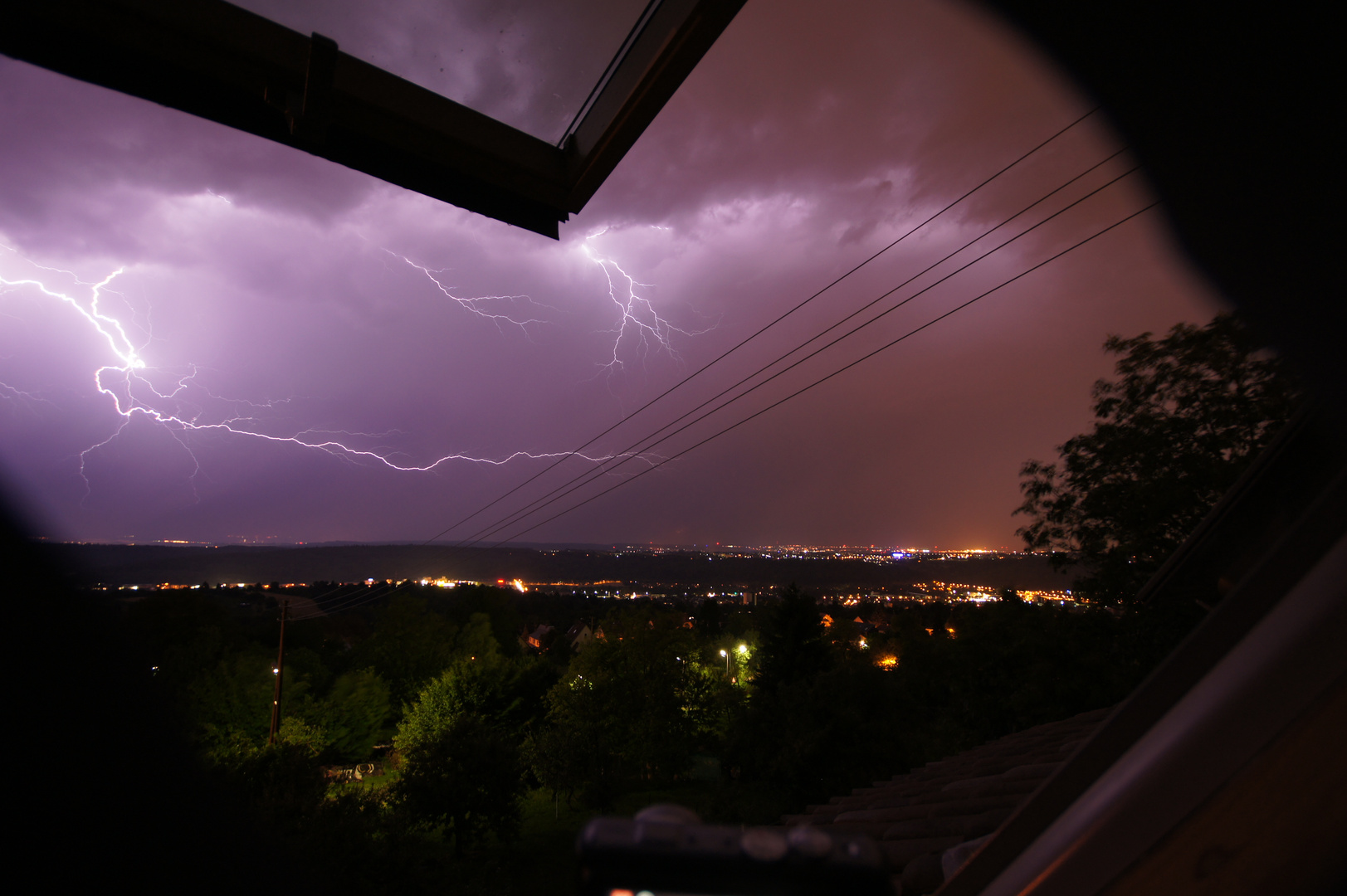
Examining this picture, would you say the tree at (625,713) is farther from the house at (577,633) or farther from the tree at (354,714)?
the house at (577,633)

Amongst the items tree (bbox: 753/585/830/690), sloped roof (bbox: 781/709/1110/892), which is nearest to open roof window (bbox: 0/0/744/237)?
sloped roof (bbox: 781/709/1110/892)

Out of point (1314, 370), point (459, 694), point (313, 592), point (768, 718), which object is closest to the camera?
point (1314, 370)

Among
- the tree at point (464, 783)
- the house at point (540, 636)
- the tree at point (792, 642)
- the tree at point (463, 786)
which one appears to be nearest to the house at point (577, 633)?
the house at point (540, 636)

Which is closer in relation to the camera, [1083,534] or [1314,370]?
[1314,370]

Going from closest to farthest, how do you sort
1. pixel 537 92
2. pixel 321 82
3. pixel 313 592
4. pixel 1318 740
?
1. pixel 1318 740
2. pixel 321 82
3. pixel 537 92
4. pixel 313 592

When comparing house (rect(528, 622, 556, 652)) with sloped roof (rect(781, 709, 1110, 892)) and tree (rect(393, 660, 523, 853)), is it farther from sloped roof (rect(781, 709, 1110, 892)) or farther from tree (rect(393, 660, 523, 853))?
sloped roof (rect(781, 709, 1110, 892))

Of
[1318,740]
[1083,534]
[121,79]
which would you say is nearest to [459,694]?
[1083,534]

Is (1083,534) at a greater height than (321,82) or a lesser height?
lesser

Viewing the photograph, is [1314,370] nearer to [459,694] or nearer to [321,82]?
[321,82]
